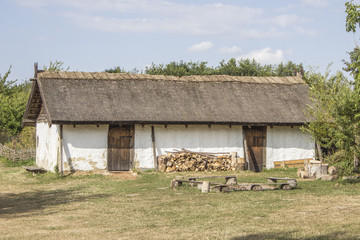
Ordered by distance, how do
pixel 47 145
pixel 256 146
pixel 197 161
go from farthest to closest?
pixel 256 146
pixel 47 145
pixel 197 161

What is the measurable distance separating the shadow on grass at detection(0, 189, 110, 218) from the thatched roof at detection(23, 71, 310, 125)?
474 centimetres

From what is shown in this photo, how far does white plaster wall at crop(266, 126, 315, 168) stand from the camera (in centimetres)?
2520

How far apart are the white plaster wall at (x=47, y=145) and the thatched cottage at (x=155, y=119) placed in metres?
0.05

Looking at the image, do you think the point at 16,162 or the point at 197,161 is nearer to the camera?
the point at 197,161

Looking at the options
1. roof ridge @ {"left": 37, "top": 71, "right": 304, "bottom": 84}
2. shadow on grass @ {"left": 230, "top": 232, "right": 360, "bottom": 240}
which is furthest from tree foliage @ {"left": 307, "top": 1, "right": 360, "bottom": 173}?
shadow on grass @ {"left": 230, "top": 232, "right": 360, "bottom": 240}

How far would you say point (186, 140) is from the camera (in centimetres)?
2411

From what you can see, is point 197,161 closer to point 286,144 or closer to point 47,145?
point 286,144

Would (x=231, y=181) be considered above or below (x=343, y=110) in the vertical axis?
below

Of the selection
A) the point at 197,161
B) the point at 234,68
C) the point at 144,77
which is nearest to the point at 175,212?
the point at 197,161

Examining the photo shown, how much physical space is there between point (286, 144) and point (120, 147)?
817 centimetres

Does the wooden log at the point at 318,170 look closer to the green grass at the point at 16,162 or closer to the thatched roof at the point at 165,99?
the thatched roof at the point at 165,99

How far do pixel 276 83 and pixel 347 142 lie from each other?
11293mm

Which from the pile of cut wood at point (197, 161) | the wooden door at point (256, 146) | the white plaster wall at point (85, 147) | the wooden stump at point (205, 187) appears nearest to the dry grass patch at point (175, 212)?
the wooden stump at point (205, 187)

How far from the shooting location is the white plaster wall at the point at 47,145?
23.0m
